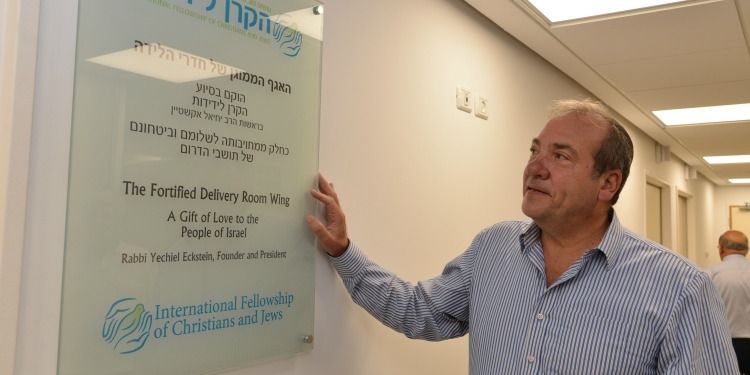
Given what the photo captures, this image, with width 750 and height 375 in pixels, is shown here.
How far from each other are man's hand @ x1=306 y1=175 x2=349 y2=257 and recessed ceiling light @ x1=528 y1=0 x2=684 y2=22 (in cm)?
146

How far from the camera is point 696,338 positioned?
147 centimetres

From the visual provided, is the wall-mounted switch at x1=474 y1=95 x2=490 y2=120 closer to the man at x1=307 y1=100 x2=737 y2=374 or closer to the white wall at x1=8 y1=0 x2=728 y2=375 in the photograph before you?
the white wall at x1=8 y1=0 x2=728 y2=375

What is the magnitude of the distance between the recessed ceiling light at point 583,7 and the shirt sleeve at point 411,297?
140 centimetres

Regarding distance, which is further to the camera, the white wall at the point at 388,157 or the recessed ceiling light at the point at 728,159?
the recessed ceiling light at the point at 728,159

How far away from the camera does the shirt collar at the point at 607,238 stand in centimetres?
158

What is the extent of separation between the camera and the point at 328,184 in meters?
1.76

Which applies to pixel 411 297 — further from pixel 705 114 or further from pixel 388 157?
Result: pixel 705 114

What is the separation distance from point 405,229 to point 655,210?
5.28 m

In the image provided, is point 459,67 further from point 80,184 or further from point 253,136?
point 80,184

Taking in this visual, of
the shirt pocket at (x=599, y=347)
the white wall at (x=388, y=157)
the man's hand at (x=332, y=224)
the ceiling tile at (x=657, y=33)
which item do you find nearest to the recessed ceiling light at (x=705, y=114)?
the ceiling tile at (x=657, y=33)

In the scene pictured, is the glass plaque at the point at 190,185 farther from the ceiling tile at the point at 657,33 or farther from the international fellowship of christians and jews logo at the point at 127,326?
the ceiling tile at the point at 657,33

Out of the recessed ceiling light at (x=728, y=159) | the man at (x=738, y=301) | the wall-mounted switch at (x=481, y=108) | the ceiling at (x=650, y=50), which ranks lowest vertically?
the man at (x=738, y=301)

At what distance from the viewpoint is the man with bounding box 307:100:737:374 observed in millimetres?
1495

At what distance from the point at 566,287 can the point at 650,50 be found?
2.15m
